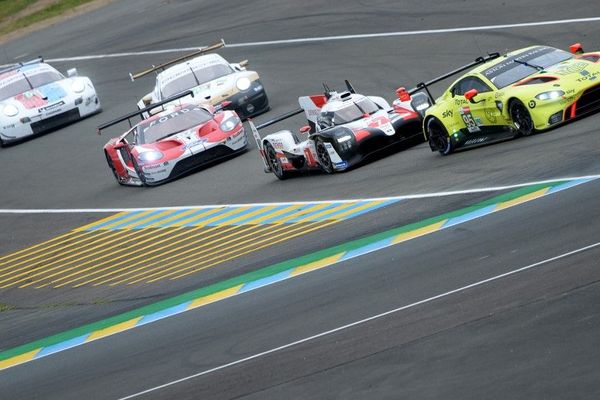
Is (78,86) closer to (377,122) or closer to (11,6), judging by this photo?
(377,122)

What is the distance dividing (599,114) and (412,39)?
13059 millimetres

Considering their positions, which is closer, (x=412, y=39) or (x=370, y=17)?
(x=412, y=39)

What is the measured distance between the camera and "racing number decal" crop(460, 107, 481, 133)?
17969mm

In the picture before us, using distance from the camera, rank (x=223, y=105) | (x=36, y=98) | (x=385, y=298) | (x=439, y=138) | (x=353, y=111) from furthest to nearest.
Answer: (x=36, y=98)
(x=223, y=105)
(x=353, y=111)
(x=439, y=138)
(x=385, y=298)

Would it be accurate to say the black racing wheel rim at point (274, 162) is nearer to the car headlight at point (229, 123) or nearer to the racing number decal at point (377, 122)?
the racing number decal at point (377, 122)

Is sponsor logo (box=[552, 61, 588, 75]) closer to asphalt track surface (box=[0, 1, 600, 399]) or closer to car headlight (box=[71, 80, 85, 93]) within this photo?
asphalt track surface (box=[0, 1, 600, 399])

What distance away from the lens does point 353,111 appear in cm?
1950

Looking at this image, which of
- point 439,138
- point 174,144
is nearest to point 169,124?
point 174,144

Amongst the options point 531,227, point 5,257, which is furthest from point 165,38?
point 531,227

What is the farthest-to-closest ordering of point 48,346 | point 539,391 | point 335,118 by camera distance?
point 335,118 < point 48,346 < point 539,391

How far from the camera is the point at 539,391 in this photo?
319 inches

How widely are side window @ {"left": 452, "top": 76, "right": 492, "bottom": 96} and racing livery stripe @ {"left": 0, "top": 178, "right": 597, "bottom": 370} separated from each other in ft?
13.0

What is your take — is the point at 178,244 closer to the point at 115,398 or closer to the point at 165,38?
the point at 115,398

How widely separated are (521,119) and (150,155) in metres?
8.79
